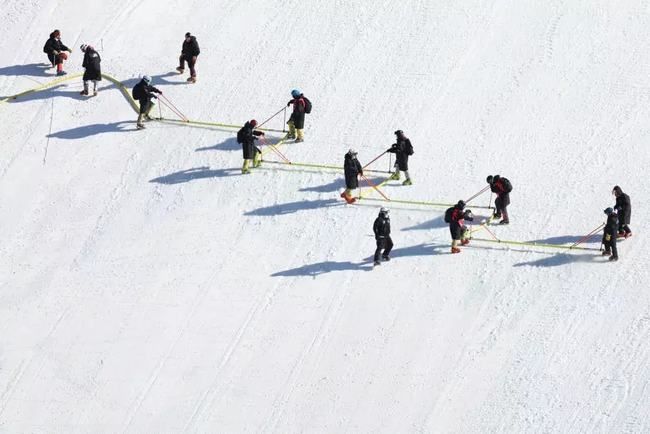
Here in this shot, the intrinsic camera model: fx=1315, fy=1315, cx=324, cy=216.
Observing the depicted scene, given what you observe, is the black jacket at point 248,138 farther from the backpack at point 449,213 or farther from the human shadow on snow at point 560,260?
the human shadow on snow at point 560,260

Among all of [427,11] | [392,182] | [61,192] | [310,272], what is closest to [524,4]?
[427,11]

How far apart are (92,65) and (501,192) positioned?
11.4 metres

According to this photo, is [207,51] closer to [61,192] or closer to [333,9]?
[333,9]

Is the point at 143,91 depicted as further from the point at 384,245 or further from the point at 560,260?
the point at 560,260

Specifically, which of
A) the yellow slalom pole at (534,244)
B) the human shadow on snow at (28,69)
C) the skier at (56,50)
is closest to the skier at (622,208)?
the yellow slalom pole at (534,244)

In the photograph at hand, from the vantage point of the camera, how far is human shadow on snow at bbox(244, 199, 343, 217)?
31.0 meters

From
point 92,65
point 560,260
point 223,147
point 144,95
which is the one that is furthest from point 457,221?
point 92,65

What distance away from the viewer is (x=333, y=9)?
120 feet

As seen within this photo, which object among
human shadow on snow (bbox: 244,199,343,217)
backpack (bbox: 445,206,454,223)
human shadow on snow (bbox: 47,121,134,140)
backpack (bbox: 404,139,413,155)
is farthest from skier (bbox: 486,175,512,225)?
human shadow on snow (bbox: 47,121,134,140)

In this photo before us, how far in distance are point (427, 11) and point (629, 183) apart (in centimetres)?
839

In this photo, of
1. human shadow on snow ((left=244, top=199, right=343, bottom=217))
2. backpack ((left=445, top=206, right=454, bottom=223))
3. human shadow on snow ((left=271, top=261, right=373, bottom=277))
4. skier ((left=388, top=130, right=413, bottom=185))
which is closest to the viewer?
backpack ((left=445, top=206, right=454, bottom=223))

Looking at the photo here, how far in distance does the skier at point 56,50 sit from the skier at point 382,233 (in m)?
11.1

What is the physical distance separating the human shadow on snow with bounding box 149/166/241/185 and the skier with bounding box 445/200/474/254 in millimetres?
5791

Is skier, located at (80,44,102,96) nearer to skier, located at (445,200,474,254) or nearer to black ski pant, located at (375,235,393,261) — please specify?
black ski pant, located at (375,235,393,261)
